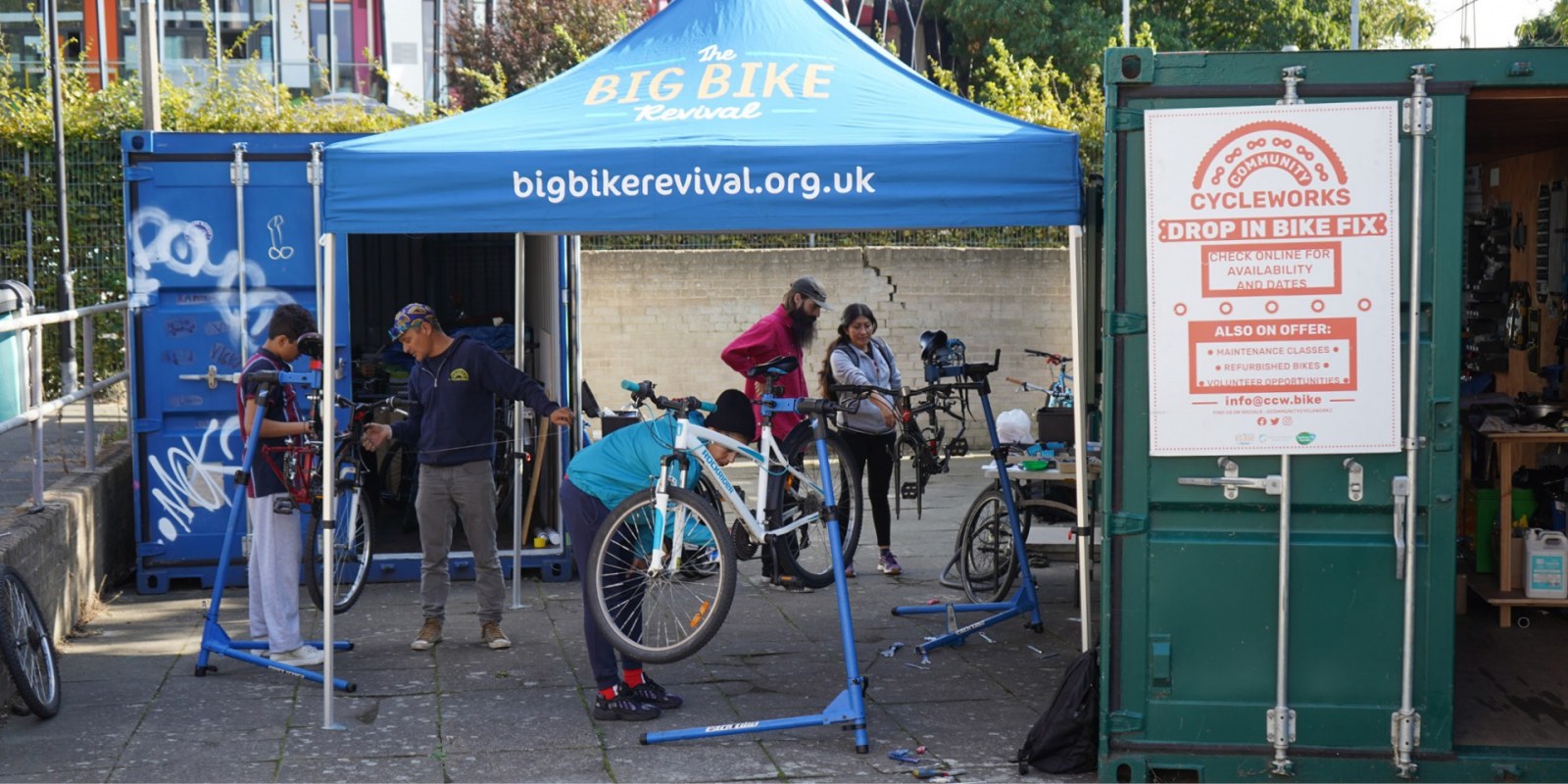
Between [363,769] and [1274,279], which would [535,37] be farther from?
[1274,279]

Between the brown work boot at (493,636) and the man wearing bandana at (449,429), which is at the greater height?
the man wearing bandana at (449,429)

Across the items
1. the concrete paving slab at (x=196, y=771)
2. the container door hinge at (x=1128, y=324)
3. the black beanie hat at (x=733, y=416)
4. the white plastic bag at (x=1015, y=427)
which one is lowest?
the concrete paving slab at (x=196, y=771)

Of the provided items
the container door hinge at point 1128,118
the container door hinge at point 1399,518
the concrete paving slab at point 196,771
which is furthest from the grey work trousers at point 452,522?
the container door hinge at point 1399,518

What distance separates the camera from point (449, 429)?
271 inches

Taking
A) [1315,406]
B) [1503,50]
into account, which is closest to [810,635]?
[1315,406]

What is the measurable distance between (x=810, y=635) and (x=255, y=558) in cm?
268

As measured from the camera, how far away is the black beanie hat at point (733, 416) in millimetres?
6207

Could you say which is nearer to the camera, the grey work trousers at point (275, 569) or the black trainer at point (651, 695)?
the black trainer at point (651, 695)

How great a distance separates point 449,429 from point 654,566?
70.1 inches

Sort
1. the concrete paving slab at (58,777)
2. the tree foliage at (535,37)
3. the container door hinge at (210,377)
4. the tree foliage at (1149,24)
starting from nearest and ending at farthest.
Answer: the concrete paving slab at (58,777)
the container door hinge at (210,377)
the tree foliage at (535,37)
the tree foliage at (1149,24)

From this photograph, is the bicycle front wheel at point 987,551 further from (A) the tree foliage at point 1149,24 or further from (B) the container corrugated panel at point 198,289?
(A) the tree foliage at point 1149,24

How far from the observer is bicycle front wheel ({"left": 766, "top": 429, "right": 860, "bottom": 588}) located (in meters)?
7.75

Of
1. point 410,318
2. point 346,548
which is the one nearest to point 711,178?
point 410,318

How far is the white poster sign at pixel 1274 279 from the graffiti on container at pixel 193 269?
5.28 meters
